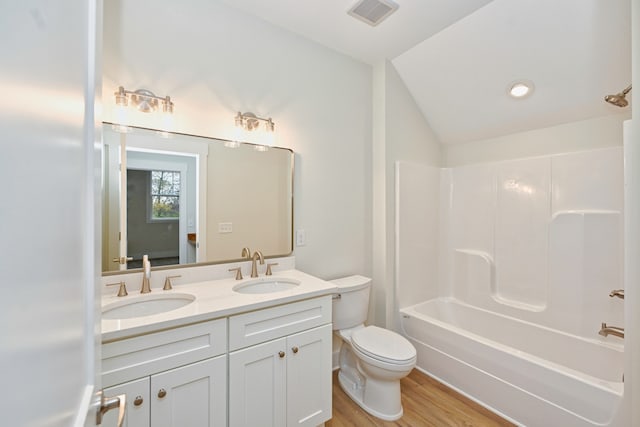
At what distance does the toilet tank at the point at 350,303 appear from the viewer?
2.08m

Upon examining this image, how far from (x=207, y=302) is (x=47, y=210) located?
110 centimetres

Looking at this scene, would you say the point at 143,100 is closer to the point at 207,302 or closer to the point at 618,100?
the point at 207,302

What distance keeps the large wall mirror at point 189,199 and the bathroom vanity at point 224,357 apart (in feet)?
0.76

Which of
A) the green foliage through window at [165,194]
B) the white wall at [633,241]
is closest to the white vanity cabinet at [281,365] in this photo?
the green foliage through window at [165,194]

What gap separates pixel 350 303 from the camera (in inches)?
83.3

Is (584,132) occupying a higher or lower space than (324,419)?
higher

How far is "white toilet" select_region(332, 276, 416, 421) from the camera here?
5.75ft

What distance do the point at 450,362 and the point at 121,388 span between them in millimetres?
2081

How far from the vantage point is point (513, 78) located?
211cm

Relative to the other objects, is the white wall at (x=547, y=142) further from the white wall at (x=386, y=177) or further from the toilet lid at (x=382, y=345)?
the toilet lid at (x=382, y=345)

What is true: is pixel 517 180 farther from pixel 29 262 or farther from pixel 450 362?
pixel 29 262

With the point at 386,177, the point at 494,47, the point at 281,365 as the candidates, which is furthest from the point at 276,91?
the point at 281,365

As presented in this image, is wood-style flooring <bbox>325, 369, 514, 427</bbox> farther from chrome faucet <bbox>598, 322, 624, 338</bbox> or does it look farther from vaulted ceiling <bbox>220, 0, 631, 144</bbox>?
vaulted ceiling <bbox>220, 0, 631, 144</bbox>

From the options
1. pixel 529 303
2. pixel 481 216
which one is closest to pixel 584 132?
pixel 481 216
